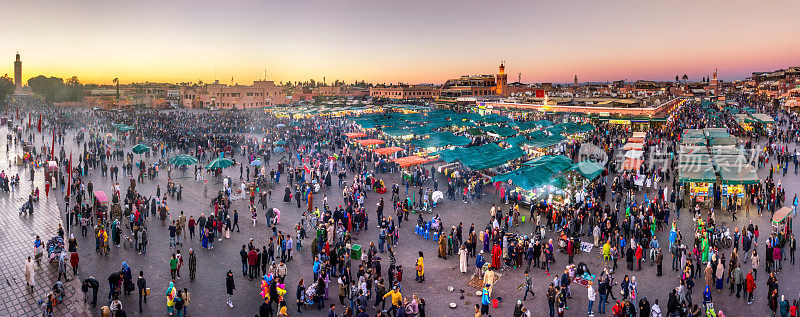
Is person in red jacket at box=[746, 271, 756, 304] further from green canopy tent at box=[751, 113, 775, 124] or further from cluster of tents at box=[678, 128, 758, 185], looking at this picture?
green canopy tent at box=[751, 113, 775, 124]

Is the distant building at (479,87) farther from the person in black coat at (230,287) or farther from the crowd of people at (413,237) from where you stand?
the person in black coat at (230,287)

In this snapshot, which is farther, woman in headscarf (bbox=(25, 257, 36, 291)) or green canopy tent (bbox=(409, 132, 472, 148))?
green canopy tent (bbox=(409, 132, 472, 148))

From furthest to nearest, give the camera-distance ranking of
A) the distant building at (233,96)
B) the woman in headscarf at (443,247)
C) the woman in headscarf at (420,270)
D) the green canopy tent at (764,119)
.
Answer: the distant building at (233,96), the green canopy tent at (764,119), the woman in headscarf at (443,247), the woman in headscarf at (420,270)

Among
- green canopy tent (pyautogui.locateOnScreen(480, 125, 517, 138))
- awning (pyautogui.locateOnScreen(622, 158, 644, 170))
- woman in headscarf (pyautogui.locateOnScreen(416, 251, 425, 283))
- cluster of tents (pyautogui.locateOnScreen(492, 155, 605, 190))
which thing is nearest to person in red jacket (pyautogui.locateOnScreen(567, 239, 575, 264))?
cluster of tents (pyautogui.locateOnScreen(492, 155, 605, 190))

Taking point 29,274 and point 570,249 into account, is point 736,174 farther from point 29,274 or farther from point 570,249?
point 29,274

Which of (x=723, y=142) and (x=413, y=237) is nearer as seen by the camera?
(x=413, y=237)

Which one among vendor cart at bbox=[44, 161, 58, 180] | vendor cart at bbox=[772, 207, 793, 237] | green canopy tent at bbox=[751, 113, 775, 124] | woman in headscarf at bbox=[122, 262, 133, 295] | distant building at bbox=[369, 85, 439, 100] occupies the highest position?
distant building at bbox=[369, 85, 439, 100]

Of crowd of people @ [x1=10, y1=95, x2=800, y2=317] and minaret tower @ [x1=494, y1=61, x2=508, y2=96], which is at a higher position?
minaret tower @ [x1=494, y1=61, x2=508, y2=96]

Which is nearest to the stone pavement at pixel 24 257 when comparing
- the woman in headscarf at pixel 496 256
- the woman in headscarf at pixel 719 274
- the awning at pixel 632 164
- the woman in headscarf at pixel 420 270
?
the woman in headscarf at pixel 420 270

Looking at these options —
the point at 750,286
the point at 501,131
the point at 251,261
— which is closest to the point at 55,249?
the point at 251,261
